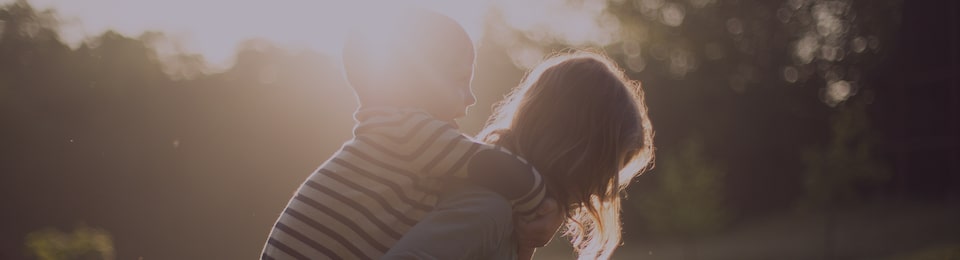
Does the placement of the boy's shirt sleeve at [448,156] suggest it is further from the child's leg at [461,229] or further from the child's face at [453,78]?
the child's face at [453,78]

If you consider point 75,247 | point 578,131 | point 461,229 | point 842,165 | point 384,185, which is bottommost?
point 461,229

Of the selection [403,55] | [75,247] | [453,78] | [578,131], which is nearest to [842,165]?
[75,247]

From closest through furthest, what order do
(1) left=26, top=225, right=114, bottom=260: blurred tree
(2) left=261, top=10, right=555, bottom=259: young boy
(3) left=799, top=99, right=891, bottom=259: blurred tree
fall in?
(2) left=261, top=10, right=555, bottom=259: young boy < (1) left=26, top=225, right=114, bottom=260: blurred tree < (3) left=799, top=99, right=891, bottom=259: blurred tree

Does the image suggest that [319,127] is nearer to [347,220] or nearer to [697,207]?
[697,207]

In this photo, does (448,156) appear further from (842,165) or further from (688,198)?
(842,165)

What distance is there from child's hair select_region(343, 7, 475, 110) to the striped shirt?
6.7 inches

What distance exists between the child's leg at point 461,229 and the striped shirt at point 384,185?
0.22 ft

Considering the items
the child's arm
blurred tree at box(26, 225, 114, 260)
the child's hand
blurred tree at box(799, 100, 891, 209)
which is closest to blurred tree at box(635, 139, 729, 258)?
blurred tree at box(799, 100, 891, 209)

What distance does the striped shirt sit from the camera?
8.76 feet

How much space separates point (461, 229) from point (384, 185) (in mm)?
343

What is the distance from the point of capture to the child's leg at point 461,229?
2338mm

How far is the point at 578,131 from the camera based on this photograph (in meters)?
3.06

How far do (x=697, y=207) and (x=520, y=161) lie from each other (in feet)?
77.9

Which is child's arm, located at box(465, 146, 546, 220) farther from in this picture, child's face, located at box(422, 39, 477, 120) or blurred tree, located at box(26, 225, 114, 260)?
blurred tree, located at box(26, 225, 114, 260)
